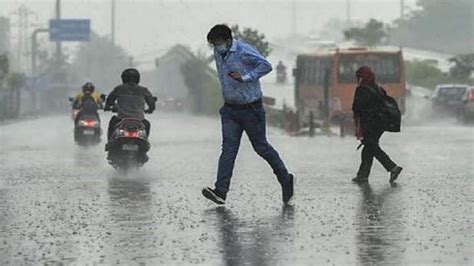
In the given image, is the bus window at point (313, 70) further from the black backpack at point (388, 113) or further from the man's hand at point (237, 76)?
the man's hand at point (237, 76)

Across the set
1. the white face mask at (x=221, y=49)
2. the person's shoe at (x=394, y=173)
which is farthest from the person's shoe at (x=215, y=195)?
the person's shoe at (x=394, y=173)

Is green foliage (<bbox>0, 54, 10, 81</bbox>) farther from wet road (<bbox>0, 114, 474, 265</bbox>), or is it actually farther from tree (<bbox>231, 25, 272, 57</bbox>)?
wet road (<bbox>0, 114, 474, 265</bbox>)

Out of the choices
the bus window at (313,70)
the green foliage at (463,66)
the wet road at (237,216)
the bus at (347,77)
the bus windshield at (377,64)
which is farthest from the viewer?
the green foliage at (463,66)

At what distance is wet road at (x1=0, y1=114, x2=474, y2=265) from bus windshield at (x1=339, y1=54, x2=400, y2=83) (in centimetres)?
2434

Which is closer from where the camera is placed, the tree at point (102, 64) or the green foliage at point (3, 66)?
the green foliage at point (3, 66)

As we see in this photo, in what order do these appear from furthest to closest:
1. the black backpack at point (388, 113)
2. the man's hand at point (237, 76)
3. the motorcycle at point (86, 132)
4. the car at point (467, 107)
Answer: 1. the car at point (467, 107)
2. the motorcycle at point (86, 132)
3. the black backpack at point (388, 113)
4. the man's hand at point (237, 76)

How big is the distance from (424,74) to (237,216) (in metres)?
74.2

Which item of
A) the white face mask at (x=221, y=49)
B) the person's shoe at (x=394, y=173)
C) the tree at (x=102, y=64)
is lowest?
the tree at (x=102, y=64)

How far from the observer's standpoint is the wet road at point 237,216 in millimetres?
8766

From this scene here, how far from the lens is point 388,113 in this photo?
1552cm

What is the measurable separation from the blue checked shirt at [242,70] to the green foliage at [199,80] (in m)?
66.6

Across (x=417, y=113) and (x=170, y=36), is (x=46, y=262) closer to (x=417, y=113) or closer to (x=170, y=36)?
(x=417, y=113)

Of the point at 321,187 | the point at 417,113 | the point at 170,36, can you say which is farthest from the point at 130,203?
the point at 170,36

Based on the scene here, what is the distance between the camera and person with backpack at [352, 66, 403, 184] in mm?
15367
